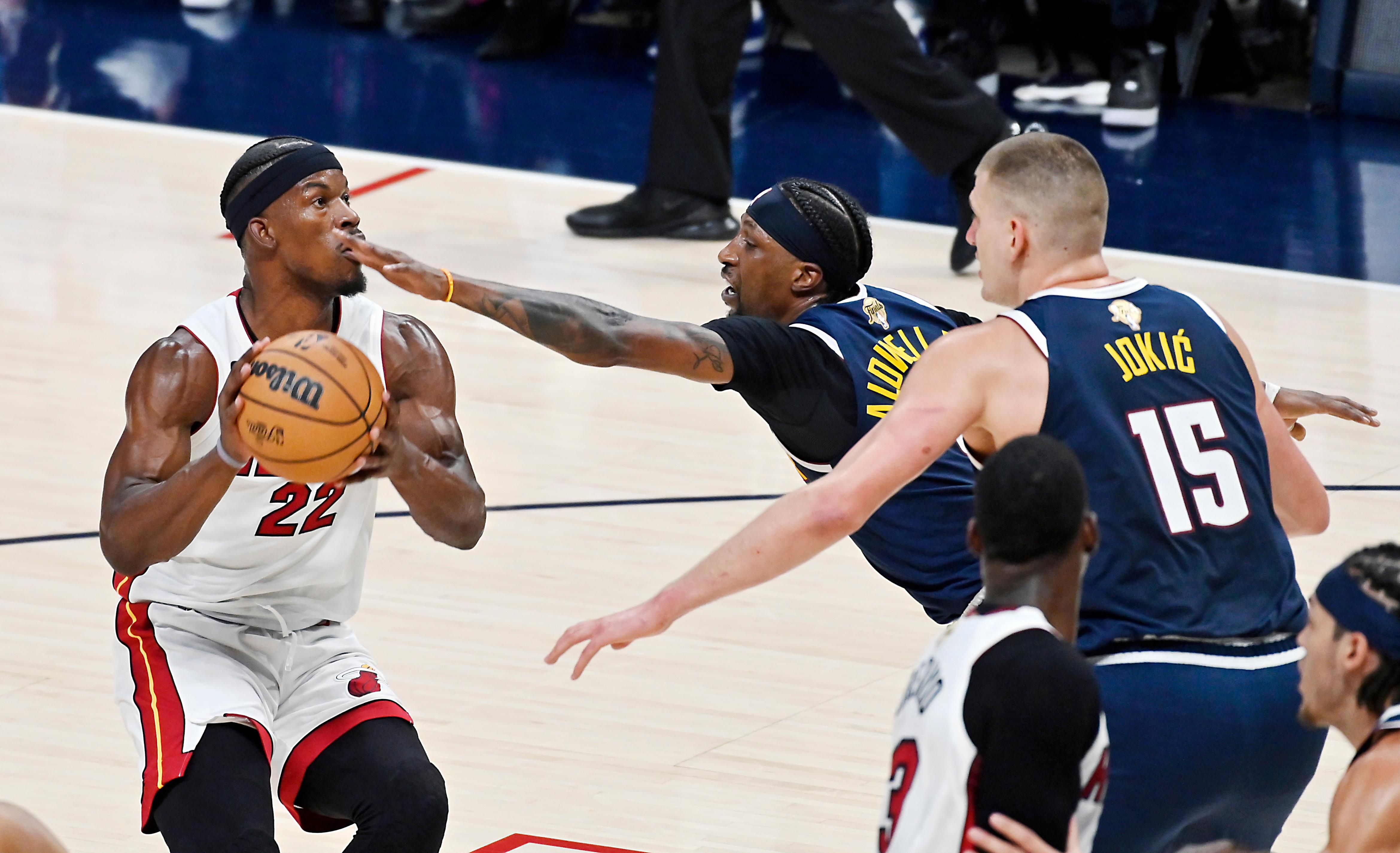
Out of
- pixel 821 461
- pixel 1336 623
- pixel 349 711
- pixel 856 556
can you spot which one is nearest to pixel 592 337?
pixel 821 461

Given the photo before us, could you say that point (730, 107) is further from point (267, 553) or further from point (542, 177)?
point (267, 553)

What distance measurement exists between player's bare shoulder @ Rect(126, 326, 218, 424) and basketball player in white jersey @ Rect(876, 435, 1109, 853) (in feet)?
5.64

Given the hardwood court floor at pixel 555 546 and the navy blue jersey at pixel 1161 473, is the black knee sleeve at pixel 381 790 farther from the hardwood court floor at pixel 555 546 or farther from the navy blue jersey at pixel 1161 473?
the navy blue jersey at pixel 1161 473

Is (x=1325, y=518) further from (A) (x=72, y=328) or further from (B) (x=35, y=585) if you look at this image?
(A) (x=72, y=328)

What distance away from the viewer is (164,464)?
3.95 m

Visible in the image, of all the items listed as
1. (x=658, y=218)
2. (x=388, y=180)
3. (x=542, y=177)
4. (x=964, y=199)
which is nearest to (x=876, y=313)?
(x=964, y=199)

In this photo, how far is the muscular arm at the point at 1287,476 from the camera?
3.82 metres

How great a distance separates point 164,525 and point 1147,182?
8.60 m

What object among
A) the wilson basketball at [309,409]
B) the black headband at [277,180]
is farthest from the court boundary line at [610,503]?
the wilson basketball at [309,409]

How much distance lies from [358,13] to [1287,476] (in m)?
11.9

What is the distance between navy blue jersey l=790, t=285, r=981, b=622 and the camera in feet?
14.1

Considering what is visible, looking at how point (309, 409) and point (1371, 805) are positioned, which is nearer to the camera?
point (1371, 805)

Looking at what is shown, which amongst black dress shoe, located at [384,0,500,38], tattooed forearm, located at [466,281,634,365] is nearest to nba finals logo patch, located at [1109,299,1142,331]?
tattooed forearm, located at [466,281,634,365]

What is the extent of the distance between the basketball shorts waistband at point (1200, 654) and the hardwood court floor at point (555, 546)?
4.89 ft
